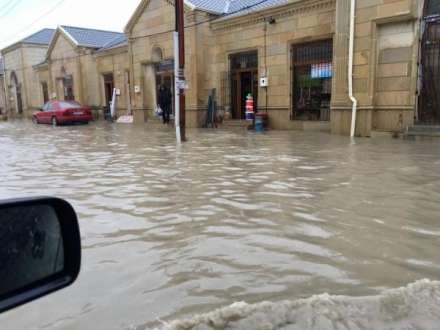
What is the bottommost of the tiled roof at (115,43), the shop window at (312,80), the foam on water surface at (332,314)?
the foam on water surface at (332,314)

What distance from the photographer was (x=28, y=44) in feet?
120

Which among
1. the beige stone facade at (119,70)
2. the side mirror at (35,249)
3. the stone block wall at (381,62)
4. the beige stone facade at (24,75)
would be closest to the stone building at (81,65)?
the beige stone facade at (119,70)

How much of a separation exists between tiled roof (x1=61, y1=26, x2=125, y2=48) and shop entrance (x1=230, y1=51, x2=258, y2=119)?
13806mm

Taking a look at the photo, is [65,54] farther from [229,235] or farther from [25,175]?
[229,235]

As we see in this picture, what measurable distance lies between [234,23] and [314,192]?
1339 centimetres

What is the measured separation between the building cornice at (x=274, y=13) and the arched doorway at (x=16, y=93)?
28.1 meters

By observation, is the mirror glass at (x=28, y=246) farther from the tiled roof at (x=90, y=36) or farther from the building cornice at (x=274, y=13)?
the tiled roof at (x=90, y=36)

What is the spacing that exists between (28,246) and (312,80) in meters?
15.1

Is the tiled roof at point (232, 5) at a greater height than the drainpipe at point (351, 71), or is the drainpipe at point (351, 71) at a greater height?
the tiled roof at point (232, 5)

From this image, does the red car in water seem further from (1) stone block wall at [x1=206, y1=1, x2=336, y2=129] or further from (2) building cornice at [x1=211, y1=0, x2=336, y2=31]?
(2) building cornice at [x1=211, y1=0, x2=336, y2=31]

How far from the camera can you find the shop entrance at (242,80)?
17.6 m

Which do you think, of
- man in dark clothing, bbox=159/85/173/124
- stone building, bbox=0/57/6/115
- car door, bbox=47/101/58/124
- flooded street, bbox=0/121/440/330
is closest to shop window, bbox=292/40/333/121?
flooded street, bbox=0/121/440/330

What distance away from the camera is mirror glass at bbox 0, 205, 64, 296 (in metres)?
1.11

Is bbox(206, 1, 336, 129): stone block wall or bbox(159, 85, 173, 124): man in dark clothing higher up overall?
bbox(206, 1, 336, 129): stone block wall
